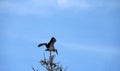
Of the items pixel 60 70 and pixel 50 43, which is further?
pixel 50 43

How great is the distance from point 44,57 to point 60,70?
3.34ft

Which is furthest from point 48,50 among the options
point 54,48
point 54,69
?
point 54,69

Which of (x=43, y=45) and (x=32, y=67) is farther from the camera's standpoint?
(x=43, y=45)

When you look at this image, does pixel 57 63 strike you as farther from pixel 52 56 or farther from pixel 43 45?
pixel 43 45

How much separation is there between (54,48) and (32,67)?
144 cm

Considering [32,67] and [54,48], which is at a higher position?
[54,48]

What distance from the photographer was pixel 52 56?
1200cm

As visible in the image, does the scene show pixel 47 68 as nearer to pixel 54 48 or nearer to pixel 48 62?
pixel 48 62

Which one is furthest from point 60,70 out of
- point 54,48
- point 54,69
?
point 54,48

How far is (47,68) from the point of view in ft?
38.5

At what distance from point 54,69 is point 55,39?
1.41 meters

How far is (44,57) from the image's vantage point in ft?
39.2

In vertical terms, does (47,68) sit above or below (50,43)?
below

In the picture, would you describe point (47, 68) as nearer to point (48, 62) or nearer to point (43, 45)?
point (48, 62)
